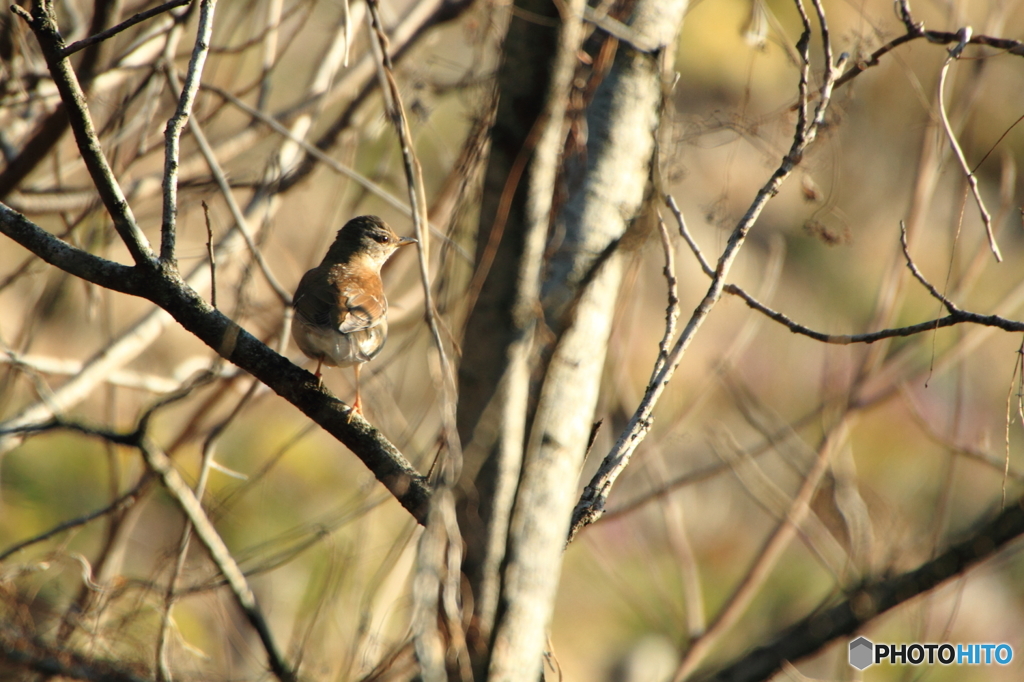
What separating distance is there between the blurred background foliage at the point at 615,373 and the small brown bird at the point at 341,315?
15 centimetres

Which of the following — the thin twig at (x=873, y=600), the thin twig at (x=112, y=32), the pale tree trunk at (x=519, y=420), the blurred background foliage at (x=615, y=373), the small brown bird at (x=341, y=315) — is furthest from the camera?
the small brown bird at (x=341, y=315)

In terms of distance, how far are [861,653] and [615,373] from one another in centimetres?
189

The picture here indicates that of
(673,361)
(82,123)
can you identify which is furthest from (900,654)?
(82,123)

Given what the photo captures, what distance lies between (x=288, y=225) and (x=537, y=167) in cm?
839

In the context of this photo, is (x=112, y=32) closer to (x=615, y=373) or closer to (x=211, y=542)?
(x=211, y=542)

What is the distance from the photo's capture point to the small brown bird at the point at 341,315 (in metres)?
3.21

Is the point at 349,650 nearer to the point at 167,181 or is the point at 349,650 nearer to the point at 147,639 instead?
the point at 147,639

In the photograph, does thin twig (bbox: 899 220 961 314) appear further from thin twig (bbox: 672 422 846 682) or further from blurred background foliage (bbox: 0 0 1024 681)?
thin twig (bbox: 672 422 846 682)

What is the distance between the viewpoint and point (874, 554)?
10.9ft

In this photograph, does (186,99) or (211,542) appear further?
(211,542)

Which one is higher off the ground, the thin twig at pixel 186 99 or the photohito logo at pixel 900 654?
the thin twig at pixel 186 99

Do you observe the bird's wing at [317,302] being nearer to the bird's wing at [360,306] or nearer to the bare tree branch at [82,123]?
the bird's wing at [360,306]

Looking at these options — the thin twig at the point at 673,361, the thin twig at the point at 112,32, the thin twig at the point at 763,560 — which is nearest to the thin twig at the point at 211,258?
the thin twig at the point at 112,32

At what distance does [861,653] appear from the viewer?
3711 millimetres
